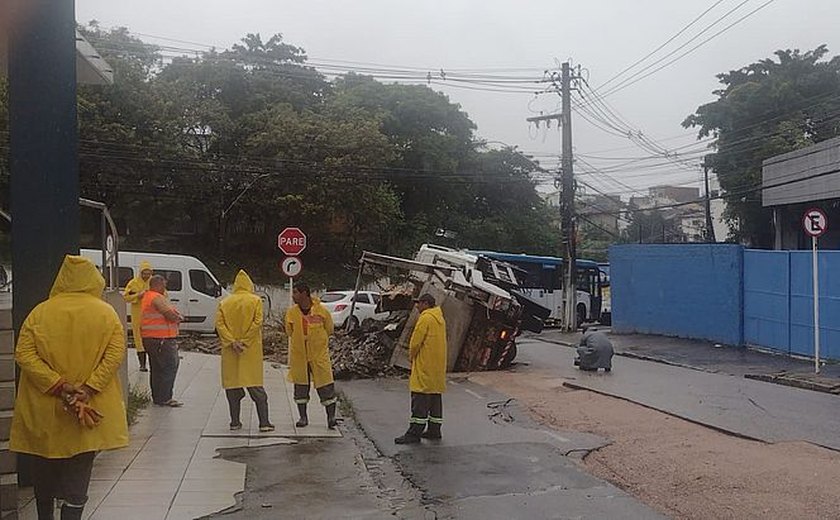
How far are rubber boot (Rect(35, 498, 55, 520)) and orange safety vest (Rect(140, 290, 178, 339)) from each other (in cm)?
601

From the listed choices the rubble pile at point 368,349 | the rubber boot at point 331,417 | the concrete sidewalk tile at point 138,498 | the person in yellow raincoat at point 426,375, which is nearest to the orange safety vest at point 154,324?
the rubber boot at point 331,417

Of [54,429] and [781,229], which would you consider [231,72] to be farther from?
[54,429]

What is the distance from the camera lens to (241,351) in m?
10.1

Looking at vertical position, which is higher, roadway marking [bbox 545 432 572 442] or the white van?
the white van

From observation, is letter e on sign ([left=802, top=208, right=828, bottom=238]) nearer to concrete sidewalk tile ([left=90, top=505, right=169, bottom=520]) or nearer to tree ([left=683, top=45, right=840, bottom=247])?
concrete sidewalk tile ([left=90, top=505, right=169, bottom=520])

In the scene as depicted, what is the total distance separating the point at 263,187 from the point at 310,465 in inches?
1188

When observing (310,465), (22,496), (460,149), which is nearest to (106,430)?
A: (22,496)

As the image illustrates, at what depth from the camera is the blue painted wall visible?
23.4m

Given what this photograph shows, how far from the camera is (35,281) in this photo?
288 inches

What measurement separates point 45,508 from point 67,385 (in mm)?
954

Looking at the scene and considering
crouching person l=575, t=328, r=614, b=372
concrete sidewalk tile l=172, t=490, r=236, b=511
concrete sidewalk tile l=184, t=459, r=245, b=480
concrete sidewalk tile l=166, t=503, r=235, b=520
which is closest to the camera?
concrete sidewalk tile l=166, t=503, r=235, b=520

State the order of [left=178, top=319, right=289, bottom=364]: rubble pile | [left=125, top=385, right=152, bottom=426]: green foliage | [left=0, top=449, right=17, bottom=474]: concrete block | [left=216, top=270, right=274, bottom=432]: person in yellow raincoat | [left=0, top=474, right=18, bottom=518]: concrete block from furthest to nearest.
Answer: [left=178, top=319, right=289, bottom=364]: rubble pile
[left=125, top=385, right=152, bottom=426]: green foliage
[left=216, top=270, right=274, bottom=432]: person in yellow raincoat
[left=0, top=449, right=17, bottom=474]: concrete block
[left=0, top=474, right=18, bottom=518]: concrete block

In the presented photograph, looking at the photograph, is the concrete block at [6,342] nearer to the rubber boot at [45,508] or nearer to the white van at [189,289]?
the rubber boot at [45,508]

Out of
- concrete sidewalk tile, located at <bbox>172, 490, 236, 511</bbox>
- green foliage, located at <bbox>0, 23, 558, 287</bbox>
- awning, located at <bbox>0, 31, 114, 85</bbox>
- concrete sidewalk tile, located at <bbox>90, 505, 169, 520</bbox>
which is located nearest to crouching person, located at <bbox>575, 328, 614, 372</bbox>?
awning, located at <bbox>0, 31, 114, 85</bbox>
